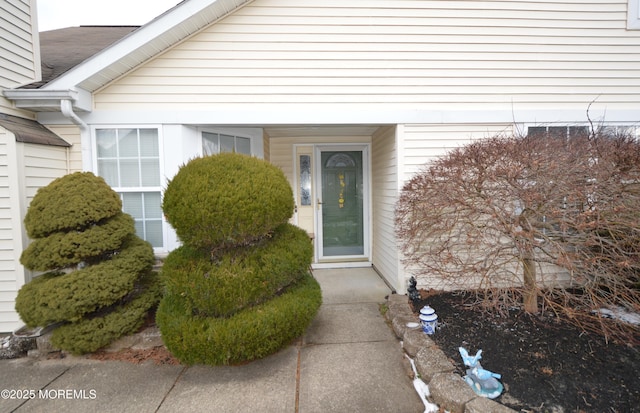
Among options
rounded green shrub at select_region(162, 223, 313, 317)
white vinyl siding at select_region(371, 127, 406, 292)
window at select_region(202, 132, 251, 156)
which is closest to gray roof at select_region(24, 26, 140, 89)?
window at select_region(202, 132, 251, 156)

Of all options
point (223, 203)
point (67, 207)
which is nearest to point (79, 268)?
point (67, 207)

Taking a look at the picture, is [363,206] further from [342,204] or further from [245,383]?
[245,383]

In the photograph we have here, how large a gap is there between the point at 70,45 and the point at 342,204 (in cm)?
550

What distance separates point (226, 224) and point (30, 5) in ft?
12.9

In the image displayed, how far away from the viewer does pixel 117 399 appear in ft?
8.04

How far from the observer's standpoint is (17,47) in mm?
3475

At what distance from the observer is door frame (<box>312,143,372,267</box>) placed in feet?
18.6

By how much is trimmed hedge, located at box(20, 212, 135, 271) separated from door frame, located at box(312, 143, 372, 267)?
11.1 feet

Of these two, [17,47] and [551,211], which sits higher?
[17,47]

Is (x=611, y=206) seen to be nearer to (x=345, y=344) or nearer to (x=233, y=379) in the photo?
(x=345, y=344)

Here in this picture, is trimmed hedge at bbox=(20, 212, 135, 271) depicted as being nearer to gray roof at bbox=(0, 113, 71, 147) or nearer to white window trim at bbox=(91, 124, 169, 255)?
white window trim at bbox=(91, 124, 169, 255)

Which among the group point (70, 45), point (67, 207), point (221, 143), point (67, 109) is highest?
point (70, 45)

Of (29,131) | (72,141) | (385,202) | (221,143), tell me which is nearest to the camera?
(29,131)

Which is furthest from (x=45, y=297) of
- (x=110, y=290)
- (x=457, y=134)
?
(x=457, y=134)
